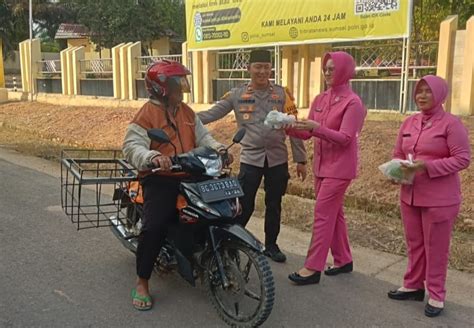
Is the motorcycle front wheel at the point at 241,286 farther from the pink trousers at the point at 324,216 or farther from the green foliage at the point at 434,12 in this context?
the green foliage at the point at 434,12

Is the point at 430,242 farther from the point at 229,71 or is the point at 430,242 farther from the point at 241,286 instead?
the point at 229,71

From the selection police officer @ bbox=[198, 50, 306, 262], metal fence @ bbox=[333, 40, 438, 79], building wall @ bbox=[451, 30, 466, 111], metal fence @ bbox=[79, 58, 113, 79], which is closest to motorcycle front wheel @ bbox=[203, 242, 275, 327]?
police officer @ bbox=[198, 50, 306, 262]

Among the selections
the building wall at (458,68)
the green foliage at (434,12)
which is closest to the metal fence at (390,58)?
the building wall at (458,68)

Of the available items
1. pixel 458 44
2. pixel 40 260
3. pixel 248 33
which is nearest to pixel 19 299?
pixel 40 260

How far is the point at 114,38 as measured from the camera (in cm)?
3027

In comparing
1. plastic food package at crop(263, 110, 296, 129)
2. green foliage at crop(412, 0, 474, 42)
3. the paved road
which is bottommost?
the paved road

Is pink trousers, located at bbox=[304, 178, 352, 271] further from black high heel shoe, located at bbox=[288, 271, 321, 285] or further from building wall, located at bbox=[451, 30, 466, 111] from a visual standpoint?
building wall, located at bbox=[451, 30, 466, 111]

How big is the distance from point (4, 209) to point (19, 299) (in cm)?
270

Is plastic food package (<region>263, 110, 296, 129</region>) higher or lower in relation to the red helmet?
lower

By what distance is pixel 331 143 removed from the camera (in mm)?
3895

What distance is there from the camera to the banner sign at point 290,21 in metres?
10.8

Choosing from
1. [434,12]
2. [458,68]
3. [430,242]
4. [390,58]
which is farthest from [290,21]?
[430,242]

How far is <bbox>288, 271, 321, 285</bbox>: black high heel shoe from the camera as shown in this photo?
416cm

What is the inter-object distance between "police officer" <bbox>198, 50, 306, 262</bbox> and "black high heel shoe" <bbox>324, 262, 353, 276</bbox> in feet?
2.42
